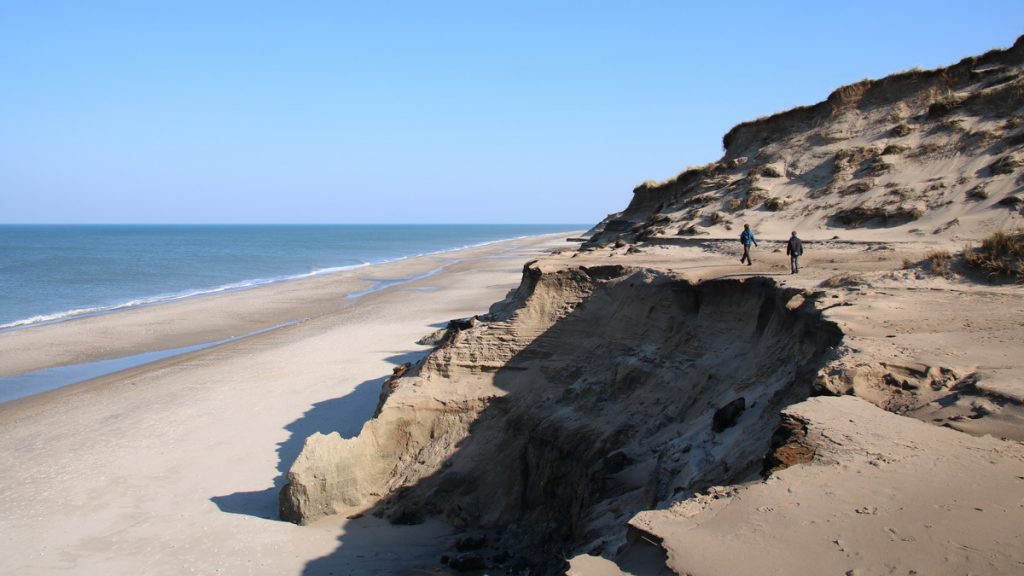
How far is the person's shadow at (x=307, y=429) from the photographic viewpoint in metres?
10.9

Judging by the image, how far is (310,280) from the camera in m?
48.5

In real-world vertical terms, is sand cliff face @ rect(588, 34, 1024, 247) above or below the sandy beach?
above

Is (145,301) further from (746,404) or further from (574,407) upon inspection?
(746,404)

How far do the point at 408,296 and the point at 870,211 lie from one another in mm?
23485

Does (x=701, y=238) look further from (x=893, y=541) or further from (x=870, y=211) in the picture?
(x=893, y=541)

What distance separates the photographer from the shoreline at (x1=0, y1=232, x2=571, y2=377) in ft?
78.7

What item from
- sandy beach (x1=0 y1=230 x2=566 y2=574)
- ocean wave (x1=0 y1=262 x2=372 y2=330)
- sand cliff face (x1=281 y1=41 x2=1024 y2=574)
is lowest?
sandy beach (x1=0 y1=230 x2=566 y2=574)

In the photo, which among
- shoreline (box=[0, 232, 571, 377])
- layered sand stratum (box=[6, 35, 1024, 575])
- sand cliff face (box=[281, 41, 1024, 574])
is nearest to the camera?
sand cliff face (box=[281, 41, 1024, 574])

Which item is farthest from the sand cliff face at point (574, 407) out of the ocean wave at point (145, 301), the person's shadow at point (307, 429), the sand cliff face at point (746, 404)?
the ocean wave at point (145, 301)

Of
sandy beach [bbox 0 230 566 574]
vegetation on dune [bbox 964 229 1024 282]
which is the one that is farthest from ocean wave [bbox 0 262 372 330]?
vegetation on dune [bbox 964 229 1024 282]

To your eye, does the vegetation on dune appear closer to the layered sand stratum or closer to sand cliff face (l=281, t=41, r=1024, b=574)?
the layered sand stratum

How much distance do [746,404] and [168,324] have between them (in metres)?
27.1

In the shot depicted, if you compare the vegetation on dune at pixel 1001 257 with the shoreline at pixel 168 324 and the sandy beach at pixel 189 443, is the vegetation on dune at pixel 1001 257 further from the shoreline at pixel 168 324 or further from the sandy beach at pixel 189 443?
the shoreline at pixel 168 324

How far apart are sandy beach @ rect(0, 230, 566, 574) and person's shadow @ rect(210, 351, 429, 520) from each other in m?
0.04
